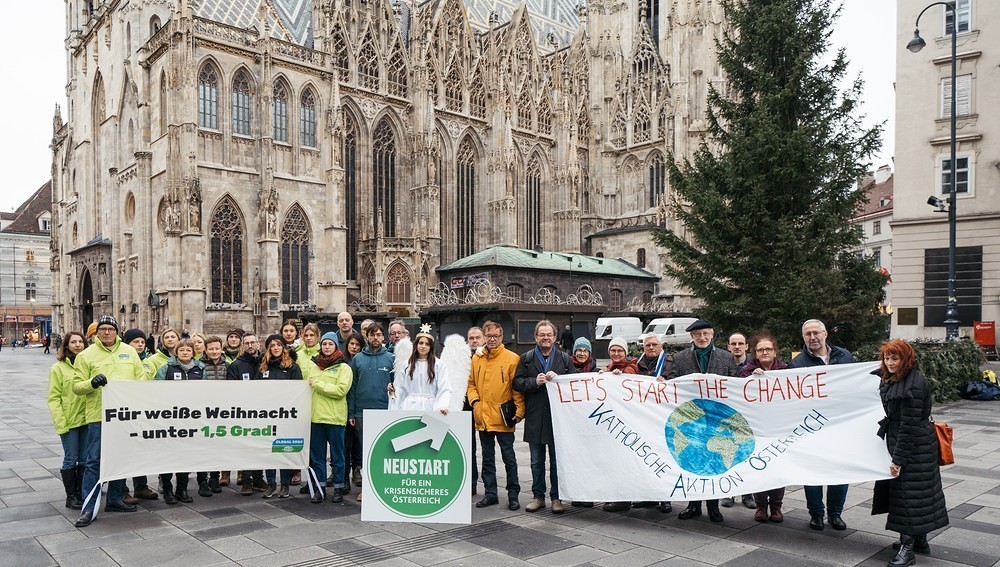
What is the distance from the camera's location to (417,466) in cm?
723

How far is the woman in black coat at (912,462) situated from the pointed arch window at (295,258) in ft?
108

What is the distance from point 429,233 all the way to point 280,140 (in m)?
9.76

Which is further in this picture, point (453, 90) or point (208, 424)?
point (453, 90)

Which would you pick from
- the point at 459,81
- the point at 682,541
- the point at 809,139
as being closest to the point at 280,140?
the point at 459,81

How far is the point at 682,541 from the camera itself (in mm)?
6559

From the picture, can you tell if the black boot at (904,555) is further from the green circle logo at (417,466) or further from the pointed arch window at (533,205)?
the pointed arch window at (533,205)

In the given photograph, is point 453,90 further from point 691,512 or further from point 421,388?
point 691,512

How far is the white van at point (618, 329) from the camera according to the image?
1225 inches

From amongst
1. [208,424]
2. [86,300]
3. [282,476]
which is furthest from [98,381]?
[86,300]

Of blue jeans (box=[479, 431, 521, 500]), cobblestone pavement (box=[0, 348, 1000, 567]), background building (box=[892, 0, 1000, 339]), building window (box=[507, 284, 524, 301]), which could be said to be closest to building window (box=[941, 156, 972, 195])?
background building (box=[892, 0, 1000, 339])

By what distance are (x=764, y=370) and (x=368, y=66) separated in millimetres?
37781

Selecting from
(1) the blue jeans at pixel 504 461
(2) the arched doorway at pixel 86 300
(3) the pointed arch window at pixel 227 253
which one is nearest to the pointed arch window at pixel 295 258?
(3) the pointed arch window at pixel 227 253

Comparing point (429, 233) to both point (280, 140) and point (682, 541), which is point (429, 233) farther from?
point (682, 541)

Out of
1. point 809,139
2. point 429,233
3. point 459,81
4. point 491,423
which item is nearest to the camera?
point 491,423
